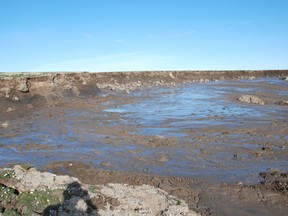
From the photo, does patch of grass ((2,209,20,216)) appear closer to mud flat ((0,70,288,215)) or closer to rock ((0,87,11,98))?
mud flat ((0,70,288,215))

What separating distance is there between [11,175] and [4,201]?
2.52 feet

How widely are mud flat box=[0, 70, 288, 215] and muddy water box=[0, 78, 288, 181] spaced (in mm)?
23

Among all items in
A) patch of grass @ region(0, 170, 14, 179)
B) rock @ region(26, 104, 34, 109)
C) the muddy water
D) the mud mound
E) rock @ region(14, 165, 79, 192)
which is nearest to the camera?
rock @ region(14, 165, 79, 192)

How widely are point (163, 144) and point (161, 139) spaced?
54 centimetres

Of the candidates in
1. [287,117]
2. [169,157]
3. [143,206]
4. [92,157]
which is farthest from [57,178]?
[287,117]

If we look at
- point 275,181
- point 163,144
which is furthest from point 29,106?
point 275,181

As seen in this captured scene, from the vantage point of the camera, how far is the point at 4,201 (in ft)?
16.4

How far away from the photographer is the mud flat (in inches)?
235

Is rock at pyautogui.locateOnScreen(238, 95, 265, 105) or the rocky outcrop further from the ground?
rock at pyautogui.locateOnScreen(238, 95, 265, 105)

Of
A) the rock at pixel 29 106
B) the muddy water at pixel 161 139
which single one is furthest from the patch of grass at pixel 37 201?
the rock at pixel 29 106

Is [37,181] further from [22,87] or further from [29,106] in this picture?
[22,87]

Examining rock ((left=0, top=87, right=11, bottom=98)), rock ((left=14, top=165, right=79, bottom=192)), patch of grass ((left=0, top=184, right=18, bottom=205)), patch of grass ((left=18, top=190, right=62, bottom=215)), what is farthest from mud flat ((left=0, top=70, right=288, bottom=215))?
patch of grass ((left=18, top=190, right=62, bottom=215))

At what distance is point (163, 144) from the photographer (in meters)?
9.13

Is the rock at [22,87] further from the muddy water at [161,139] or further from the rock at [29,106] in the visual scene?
the muddy water at [161,139]
